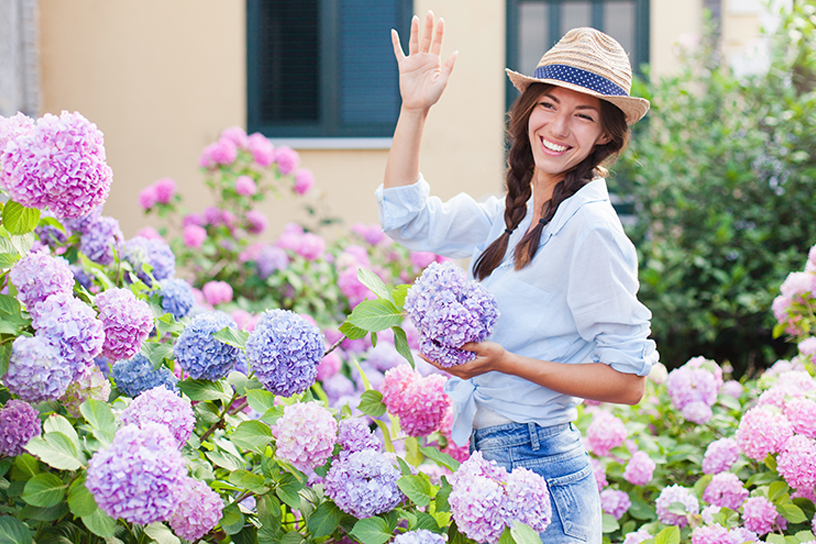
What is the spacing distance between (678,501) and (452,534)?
0.85m

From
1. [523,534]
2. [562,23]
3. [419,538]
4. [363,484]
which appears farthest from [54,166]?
[562,23]

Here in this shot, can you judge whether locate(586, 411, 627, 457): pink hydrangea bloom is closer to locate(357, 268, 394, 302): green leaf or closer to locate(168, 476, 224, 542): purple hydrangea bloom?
locate(357, 268, 394, 302): green leaf

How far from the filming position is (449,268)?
3.95 feet

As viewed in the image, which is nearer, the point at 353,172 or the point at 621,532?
the point at 621,532

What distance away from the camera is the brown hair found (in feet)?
4.60

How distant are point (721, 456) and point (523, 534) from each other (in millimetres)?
1080

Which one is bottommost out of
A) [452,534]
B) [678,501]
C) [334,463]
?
[678,501]

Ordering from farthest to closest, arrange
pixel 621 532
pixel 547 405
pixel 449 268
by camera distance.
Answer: pixel 621 532 < pixel 547 405 < pixel 449 268

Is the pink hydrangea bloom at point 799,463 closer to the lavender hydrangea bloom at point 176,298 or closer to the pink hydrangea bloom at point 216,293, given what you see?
the lavender hydrangea bloom at point 176,298

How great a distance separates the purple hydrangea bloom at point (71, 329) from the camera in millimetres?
1010

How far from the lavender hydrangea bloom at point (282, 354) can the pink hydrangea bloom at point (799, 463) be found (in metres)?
1.18

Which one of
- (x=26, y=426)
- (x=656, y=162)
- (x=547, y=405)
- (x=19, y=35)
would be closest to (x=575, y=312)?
(x=547, y=405)

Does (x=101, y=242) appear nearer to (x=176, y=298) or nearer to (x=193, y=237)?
(x=176, y=298)

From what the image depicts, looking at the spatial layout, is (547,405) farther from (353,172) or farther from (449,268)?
(353,172)
